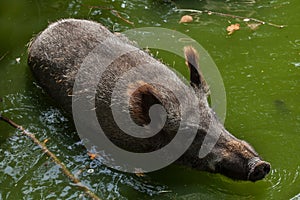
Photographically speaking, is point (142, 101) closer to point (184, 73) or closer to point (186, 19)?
point (184, 73)

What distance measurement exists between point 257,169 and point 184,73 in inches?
77.7

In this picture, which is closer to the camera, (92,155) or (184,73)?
(92,155)

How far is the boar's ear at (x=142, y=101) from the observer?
4.70m

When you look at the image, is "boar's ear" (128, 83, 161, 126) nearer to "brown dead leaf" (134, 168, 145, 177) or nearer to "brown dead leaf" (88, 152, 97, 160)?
"brown dead leaf" (134, 168, 145, 177)

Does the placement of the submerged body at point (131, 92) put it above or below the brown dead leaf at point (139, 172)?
above

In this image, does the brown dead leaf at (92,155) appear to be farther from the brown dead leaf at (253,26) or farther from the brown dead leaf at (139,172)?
the brown dead leaf at (253,26)

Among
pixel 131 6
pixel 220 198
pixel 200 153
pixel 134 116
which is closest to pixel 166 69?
pixel 134 116

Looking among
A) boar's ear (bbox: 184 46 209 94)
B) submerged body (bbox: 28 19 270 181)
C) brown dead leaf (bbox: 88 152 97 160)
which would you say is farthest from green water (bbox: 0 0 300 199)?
boar's ear (bbox: 184 46 209 94)

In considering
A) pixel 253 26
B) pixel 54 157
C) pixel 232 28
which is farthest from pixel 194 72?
pixel 253 26

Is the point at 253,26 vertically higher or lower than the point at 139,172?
higher

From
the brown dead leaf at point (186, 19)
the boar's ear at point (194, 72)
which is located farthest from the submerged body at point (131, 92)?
the brown dead leaf at point (186, 19)

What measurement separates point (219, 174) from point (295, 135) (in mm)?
1046

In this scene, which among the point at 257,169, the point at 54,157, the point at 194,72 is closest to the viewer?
the point at 257,169

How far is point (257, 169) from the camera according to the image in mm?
4559
